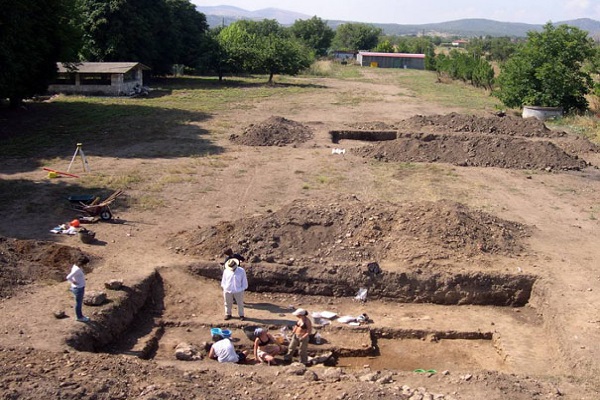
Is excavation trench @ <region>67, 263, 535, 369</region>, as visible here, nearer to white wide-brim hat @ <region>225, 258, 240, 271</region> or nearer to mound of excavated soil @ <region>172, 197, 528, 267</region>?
mound of excavated soil @ <region>172, 197, 528, 267</region>

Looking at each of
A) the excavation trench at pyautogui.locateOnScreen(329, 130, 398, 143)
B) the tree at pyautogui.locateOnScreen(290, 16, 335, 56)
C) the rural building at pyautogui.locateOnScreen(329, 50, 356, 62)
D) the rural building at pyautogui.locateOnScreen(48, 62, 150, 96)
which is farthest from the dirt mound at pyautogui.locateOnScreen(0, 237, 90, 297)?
the rural building at pyautogui.locateOnScreen(329, 50, 356, 62)

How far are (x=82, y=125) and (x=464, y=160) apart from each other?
59.2 ft


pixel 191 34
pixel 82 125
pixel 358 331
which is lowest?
pixel 358 331

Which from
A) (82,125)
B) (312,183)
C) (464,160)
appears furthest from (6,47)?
(464,160)

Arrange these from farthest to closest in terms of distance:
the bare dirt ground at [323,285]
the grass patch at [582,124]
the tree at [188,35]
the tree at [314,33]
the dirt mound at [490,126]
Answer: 1. the tree at [314,33]
2. the tree at [188,35]
3. the grass patch at [582,124]
4. the dirt mound at [490,126]
5. the bare dirt ground at [323,285]

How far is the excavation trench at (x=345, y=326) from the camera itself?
10.5 metres

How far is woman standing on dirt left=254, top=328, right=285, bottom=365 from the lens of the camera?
10039 mm

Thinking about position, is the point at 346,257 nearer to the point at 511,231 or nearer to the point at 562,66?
the point at 511,231

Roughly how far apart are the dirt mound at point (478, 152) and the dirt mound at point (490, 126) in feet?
13.1

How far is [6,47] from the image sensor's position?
84.3ft

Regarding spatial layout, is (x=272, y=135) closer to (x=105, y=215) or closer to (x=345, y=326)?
(x=105, y=215)

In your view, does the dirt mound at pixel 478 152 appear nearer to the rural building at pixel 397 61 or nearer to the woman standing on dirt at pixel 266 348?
the woman standing on dirt at pixel 266 348

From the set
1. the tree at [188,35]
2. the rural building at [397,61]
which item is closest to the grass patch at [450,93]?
the tree at [188,35]

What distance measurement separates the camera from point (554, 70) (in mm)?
33656
